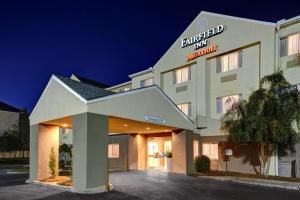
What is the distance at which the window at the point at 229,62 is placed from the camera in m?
24.1

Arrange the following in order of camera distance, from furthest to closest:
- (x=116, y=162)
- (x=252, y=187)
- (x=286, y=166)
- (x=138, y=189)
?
(x=116, y=162), (x=286, y=166), (x=252, y=187), (x=138, y=189)

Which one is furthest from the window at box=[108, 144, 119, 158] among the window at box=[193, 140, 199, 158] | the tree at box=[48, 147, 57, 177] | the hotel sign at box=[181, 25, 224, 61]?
the tree at box=[48, 147, 57, 177]

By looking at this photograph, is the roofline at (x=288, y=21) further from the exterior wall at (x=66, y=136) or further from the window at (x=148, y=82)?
the exterior wall at (x=66, y=136)

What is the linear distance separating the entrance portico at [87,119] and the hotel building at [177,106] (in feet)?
0.14

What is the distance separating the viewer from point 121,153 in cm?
2844

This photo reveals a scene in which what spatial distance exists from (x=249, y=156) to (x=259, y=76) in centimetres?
581

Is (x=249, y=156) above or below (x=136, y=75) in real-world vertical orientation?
below

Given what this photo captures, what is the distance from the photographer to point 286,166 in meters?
20.4

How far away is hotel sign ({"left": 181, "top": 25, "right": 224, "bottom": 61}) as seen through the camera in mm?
25562

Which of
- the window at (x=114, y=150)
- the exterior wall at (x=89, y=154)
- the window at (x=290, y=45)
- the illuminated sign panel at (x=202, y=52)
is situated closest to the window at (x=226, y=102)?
the illuminated sign panel at (x=202, y=52)

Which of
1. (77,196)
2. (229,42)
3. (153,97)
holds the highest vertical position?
(229,42)

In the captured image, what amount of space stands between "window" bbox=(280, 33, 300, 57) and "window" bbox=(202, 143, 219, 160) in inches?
348

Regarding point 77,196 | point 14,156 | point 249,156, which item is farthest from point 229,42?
point 14,156

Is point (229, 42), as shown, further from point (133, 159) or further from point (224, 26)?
point (133, 159)
